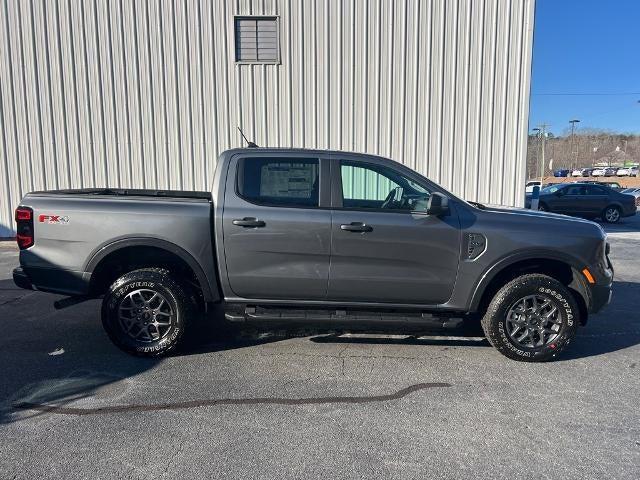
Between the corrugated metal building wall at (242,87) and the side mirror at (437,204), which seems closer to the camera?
the side mirror at (437,204)

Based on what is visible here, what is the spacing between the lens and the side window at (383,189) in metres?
3.95

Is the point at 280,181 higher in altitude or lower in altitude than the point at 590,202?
higher

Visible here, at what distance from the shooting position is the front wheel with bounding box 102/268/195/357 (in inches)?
152

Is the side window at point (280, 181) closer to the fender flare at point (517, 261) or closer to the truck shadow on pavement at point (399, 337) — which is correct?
the truck shadow on pavement at point (399, 337)

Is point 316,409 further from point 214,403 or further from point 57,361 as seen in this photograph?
point 57,361

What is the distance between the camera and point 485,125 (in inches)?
379

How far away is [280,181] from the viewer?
13.1 ft

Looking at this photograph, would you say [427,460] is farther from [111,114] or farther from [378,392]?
[111,114]

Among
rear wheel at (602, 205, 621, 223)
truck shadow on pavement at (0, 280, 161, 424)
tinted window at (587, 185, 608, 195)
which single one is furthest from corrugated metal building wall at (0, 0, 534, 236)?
rear wheel at (602, 205, 621, 223)

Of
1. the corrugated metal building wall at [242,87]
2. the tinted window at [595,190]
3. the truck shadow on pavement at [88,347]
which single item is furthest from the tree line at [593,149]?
the truck shadow on pavement at [88,347]

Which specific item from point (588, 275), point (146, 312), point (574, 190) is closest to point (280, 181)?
point (146, 312)

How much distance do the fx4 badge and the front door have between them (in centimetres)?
246

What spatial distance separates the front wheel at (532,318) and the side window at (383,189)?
3.77ft

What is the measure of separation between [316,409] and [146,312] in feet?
6.23
